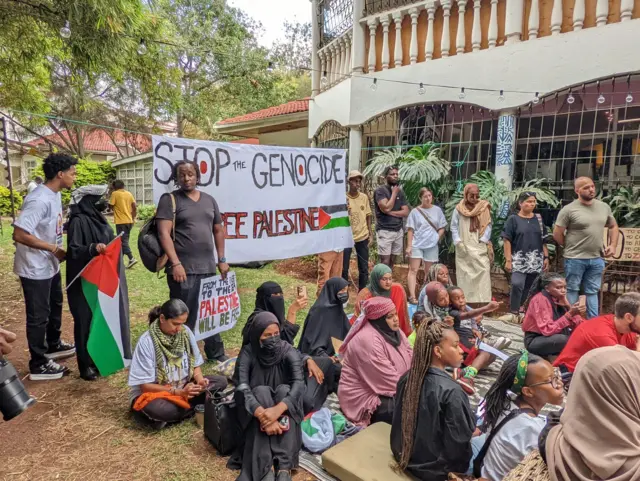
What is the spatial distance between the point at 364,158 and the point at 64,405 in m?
6.56

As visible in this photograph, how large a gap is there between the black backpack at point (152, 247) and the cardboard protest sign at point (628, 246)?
485 cm

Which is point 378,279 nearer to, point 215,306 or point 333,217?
point 215,306

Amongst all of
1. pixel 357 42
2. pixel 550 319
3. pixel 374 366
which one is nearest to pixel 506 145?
pixel 357 42

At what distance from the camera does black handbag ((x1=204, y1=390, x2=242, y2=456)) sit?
9.60 feet

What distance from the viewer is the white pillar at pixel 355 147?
8.61 meters

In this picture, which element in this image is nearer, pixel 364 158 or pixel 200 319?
pixel 200 319

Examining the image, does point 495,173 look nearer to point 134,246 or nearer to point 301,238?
point 301,238

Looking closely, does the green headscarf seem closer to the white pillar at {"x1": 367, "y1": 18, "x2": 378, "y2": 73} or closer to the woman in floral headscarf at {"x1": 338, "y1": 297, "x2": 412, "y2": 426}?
the woman in floral headscarf at {"x1": 338, "y1": 297, "x2": 412, "y2": 426}

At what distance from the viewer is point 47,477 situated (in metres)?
2.72

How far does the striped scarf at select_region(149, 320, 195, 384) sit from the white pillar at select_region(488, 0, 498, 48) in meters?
6.36

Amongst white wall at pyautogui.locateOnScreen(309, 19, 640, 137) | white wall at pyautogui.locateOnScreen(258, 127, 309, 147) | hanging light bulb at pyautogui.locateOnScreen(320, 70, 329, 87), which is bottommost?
white wall at pyautogui.locateOnScreen(258, 127, 309, 147)

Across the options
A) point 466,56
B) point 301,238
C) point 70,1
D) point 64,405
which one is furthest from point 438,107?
point 64,405

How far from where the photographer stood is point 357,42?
328 inches

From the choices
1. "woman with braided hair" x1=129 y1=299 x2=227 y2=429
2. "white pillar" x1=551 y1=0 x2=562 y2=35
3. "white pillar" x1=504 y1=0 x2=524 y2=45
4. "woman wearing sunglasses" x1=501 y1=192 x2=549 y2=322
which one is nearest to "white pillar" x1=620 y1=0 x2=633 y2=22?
"white pillar" x1=551 y1=0 x2=562 y2=35
